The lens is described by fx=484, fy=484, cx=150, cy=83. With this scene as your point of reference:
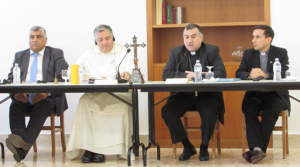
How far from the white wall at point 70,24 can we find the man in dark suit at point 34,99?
41 cm

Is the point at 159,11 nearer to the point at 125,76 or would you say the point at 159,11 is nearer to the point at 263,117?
the point at 125,76

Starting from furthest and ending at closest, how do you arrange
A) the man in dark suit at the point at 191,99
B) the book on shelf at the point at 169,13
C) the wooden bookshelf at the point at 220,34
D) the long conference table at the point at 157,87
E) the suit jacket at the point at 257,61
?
the book on shelf at the point at 169,13, the wooden bookshelf at the point at 220,34, the suit jacket at the point at 257,61, the man in dark suit at the point at 191,99, the long conference table at the point at 157,87

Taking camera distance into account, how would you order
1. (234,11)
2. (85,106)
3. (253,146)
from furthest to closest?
(234,11) < (85,106) < (253,146)

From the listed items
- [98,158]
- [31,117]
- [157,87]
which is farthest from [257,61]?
[31,117]

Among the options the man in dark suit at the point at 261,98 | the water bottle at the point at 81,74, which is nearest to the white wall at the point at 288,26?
the man in dark suit at the point at 261,98

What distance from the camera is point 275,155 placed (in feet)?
15.4

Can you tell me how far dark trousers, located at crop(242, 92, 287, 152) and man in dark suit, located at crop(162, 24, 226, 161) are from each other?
0.97 feet

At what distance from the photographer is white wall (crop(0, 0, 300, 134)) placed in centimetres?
542

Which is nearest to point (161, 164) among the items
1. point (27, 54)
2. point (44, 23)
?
point (27, 54)

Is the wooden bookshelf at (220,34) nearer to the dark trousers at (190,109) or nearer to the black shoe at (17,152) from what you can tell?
the dark trousers at (190,109)

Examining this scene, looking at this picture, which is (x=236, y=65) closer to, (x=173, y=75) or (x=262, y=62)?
(x=262, y=62)

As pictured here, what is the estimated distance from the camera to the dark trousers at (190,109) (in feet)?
14.2

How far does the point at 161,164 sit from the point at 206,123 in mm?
540

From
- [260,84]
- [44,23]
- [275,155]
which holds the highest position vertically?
[44,23]
